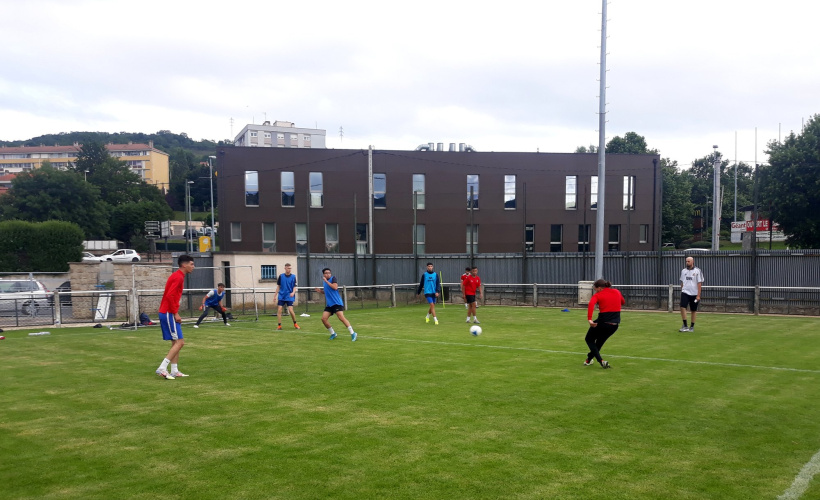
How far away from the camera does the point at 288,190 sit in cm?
3919

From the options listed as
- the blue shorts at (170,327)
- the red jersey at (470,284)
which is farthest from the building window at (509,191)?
the blue shorts at (170,327)

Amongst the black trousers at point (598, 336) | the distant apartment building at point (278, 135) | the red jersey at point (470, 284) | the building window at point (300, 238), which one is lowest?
the black trousers at point (598, 336)

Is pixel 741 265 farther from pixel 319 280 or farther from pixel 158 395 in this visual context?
pixel 158 395

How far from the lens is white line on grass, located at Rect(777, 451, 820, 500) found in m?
5.15

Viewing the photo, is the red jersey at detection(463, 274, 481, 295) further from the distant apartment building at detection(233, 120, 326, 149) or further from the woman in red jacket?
the distant apartment building at detection(233, 120, 326, 149)

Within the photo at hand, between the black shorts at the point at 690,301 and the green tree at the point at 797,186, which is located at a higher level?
the green tree at the point at 797,186

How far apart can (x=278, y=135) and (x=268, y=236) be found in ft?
A: 173

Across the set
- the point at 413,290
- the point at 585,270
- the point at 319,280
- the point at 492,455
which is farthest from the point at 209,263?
the point at 492,455

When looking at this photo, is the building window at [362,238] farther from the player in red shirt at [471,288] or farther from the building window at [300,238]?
the player in red shirt at [471,288]

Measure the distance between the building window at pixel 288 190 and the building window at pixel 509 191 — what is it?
1456cm

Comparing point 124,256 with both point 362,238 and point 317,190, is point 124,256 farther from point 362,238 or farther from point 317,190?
point 362,238

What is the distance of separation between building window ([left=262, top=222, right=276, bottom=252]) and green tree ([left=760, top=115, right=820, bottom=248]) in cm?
3052

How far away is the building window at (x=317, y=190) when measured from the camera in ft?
129

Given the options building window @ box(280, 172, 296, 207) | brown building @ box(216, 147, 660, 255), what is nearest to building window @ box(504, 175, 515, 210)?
brown building @ box(216, 147, 660, 255)
